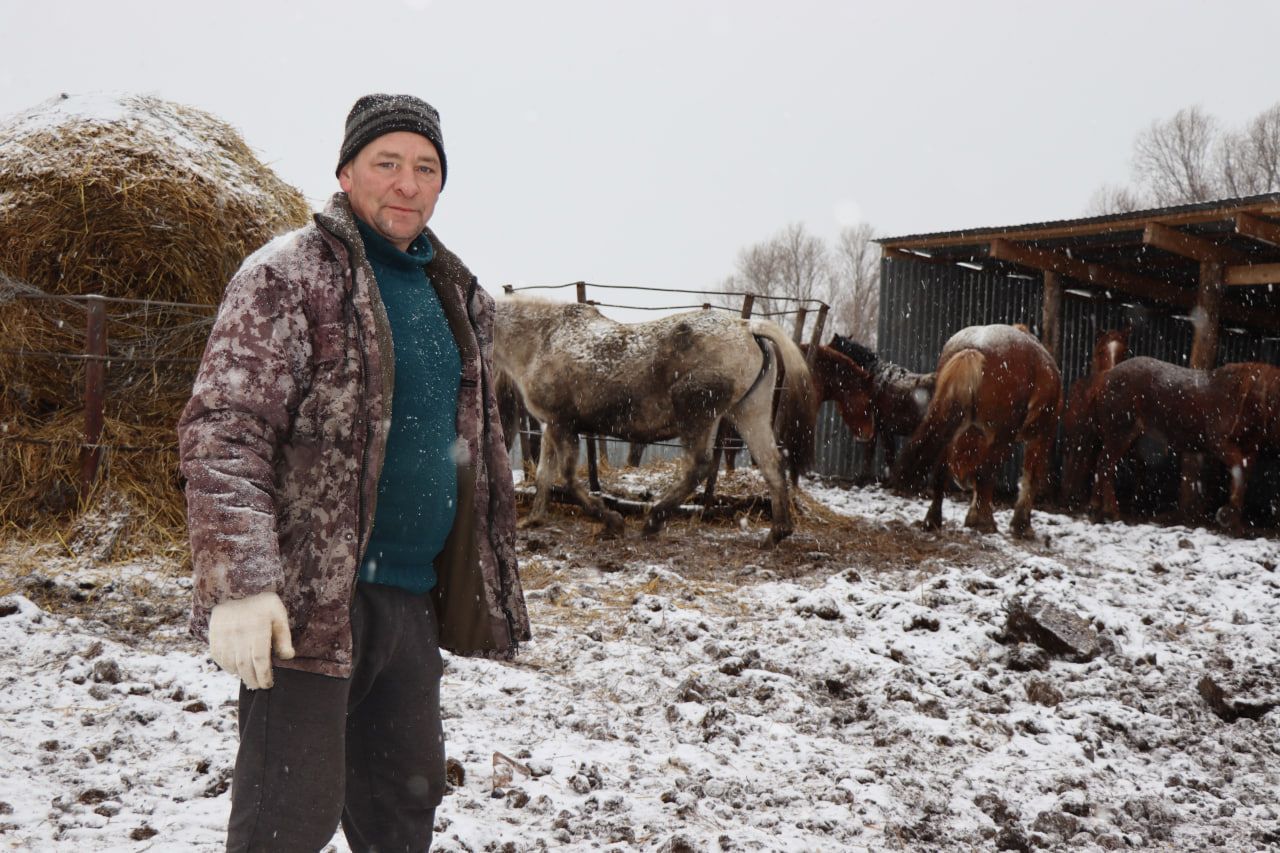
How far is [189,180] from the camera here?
20.0ft

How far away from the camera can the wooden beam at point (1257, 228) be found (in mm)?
8422

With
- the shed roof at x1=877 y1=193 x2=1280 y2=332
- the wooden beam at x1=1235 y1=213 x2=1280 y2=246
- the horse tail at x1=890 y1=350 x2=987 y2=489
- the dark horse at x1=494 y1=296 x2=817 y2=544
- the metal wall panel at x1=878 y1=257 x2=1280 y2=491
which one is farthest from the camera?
the metal wall panel at x1=878 y1=257 x2=1280 y2=491

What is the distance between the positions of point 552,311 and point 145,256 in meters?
2.94

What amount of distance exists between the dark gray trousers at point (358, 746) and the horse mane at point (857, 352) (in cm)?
973

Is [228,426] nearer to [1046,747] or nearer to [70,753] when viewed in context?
[70,753]

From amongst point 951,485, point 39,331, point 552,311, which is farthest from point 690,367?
point 951,485

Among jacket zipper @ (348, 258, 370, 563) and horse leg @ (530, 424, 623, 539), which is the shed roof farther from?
jacket zipper @ (348, 258, 370, 563)

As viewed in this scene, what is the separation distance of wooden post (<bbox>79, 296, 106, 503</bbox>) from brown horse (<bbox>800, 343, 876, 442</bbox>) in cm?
755

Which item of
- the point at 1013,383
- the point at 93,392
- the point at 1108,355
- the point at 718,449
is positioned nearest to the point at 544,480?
the point at 718,449

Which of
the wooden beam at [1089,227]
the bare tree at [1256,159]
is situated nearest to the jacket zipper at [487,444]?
the wooden beam at [1089,227]

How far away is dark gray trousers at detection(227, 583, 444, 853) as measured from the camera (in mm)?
1606

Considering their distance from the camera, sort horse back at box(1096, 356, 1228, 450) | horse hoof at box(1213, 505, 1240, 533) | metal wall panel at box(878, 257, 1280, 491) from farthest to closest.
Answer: metal wall panel at box(878, 257, 1280, 491) → horse back at box(1096, 356, 1228, 450) → horse hoof at box(1213, 505, 1240, 533)

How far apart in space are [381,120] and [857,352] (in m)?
9.85

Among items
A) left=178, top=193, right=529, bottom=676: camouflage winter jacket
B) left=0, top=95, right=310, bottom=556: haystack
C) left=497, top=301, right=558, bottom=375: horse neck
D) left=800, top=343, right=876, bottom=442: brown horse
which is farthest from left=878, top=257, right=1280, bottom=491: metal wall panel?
left=178, top=193, right=529, bottom=676: camouflage winter jacket
